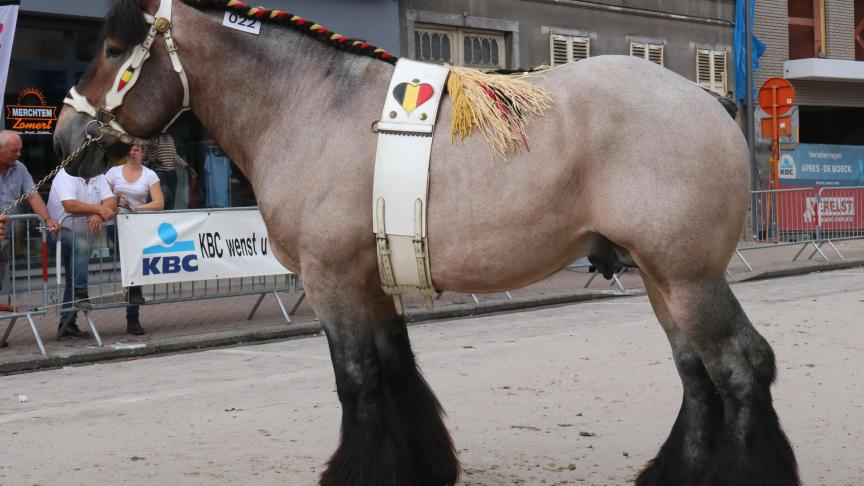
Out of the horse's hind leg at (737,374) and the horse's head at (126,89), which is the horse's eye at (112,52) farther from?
the horse's hind leg at (737,374)

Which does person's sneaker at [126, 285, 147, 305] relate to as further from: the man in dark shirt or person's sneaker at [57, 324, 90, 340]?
the man in dark shirt

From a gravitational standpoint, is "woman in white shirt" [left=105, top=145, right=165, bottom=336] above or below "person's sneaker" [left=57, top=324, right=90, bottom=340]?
above

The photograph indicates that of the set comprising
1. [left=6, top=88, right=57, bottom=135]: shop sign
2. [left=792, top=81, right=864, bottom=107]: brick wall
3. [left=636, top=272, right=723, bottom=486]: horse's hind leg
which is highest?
[left=792, top=81, right=864, bottom=107]: brick wall

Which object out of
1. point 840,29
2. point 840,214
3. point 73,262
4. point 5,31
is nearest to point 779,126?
point 840,214

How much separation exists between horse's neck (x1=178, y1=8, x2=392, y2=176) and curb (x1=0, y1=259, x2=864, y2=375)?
560 centimetres

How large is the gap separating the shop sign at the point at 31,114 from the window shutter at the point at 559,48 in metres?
10.3

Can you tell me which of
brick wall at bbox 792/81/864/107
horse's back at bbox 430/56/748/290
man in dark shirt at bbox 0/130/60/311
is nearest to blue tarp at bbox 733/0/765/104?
brick wall at bbox 792/81/864/107

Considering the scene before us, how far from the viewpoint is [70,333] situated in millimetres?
10133

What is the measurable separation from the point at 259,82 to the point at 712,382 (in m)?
2.20

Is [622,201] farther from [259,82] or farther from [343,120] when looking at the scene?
[259,82]

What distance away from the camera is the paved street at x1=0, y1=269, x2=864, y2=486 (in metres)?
4.86

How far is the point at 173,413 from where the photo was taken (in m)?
6.39

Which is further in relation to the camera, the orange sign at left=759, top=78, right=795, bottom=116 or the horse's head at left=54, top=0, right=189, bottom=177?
the orange sign at left=759, top=78, right=795, bottom=116

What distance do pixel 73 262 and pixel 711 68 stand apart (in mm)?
17941
